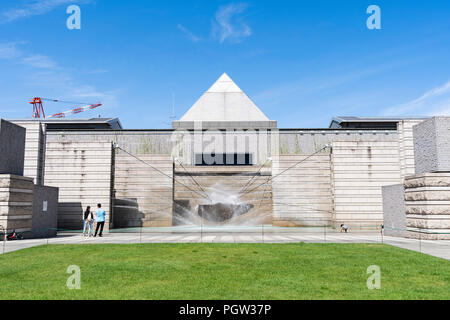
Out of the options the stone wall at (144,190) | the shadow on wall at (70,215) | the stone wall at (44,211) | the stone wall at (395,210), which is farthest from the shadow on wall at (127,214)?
the stone wall at (395,210)

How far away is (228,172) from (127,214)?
10.4 metres

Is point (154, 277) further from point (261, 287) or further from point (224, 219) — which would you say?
point (224, 219)

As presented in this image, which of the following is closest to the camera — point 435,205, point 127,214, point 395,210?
point 435,205

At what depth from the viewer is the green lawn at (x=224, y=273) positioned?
7.32 meters

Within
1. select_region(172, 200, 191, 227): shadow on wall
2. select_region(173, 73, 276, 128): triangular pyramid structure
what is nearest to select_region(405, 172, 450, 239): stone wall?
select_region(172, 200, 191, 227): shadow on wall

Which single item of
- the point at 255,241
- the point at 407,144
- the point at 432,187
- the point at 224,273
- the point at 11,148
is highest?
the point at 407,144

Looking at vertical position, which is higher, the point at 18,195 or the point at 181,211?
the point at 18,195

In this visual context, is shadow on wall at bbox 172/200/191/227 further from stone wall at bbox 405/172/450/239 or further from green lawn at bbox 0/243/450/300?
stone wall at bbox 405/172/450/239

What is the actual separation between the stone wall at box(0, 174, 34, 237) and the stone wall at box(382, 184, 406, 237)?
2161 centimetres

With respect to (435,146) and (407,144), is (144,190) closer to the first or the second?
(407,144)

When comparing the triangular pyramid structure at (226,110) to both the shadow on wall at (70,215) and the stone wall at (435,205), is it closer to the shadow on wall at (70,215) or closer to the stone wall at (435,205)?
the shadow on wall at (70,215)

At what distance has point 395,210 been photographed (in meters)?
23.0

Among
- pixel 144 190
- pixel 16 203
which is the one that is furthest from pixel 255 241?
pixel 144 190
